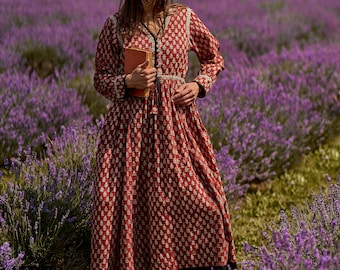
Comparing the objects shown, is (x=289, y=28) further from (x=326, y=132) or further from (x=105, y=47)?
(x=105, y=47)

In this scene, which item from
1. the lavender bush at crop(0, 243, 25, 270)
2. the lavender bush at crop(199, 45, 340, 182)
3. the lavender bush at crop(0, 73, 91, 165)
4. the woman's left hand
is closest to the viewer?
the lavender bush at crop(0, 243, 25, 270)

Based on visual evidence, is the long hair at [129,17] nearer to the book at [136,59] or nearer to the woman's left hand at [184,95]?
the book at [136,59]

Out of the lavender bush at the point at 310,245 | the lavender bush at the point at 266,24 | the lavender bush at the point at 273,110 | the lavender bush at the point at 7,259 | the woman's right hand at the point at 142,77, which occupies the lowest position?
the lavender bush at the point at 266,24

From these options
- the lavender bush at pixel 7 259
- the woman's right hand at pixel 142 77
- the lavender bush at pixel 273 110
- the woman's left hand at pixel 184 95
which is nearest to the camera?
the lavender bush at pixel 7 259

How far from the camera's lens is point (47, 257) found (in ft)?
9.89

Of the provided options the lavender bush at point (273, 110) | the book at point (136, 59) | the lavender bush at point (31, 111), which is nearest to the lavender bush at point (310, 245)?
the book at point (136, 59)

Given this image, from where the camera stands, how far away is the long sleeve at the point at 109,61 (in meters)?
2.72

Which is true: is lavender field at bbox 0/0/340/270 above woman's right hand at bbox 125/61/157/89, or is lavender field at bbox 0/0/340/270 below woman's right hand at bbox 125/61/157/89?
below

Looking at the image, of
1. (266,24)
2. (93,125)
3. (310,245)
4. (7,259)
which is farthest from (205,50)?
(266,24)

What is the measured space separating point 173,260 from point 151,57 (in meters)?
0.94

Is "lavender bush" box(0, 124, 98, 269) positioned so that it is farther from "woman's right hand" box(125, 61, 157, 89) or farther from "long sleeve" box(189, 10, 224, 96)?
"long sleeve" box(189, 10, 224, 96)

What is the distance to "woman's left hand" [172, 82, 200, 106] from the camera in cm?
270

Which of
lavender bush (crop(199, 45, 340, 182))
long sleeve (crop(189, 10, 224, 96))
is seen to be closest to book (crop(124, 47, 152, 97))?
long sleeve (crop(189, 10, 224, 96))

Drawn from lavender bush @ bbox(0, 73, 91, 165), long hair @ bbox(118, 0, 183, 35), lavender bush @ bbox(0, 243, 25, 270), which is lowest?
lavender bush @ bbox(0, 73, 91, 165)
